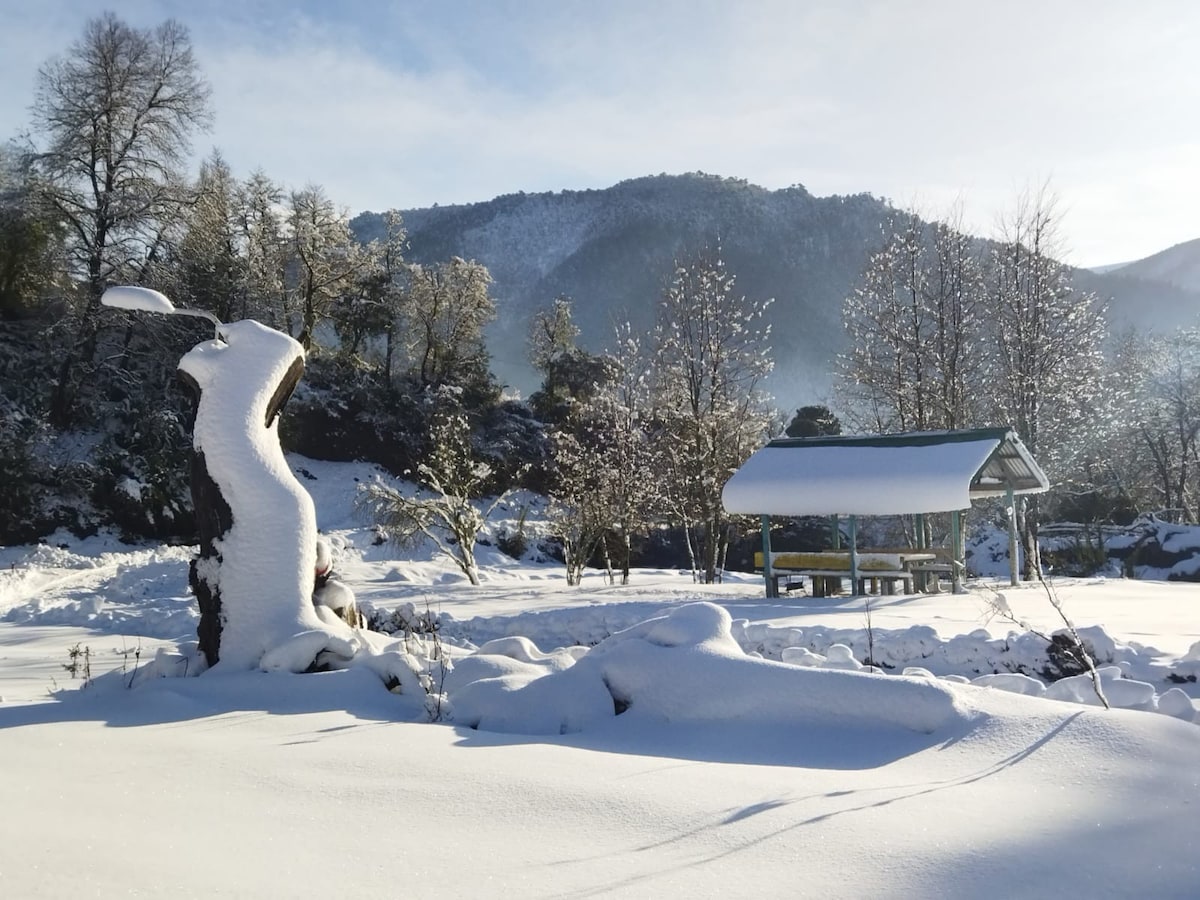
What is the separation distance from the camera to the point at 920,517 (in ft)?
66.8

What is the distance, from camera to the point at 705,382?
2353 cm

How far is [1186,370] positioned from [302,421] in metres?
33.2

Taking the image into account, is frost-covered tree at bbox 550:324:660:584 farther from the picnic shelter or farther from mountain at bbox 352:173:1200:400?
mountain at bbox 352:173:1200:400

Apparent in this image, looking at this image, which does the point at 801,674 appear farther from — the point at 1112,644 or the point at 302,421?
the point at 302,421

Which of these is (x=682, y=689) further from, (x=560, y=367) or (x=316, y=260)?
(x=560, y=367)

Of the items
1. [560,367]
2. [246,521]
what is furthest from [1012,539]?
[560,367]

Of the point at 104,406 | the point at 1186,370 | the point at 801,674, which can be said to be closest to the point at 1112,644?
the point at 801,674

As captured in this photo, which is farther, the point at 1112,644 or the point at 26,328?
the point at 26,328

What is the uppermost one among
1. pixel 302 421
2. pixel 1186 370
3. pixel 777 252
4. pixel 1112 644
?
pixel 777 252

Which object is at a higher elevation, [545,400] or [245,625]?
[545,400]

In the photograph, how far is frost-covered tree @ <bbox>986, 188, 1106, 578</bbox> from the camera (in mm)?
24094

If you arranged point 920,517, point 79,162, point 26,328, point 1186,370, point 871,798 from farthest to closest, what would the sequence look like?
point 1186,370
point 26,328
point 79,162
point 920,517
point 871,798

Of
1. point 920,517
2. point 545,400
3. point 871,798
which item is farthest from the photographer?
point 545,400

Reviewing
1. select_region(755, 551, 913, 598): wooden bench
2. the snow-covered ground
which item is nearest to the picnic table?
select_region(755, 551, 913, 598): wooden bench
